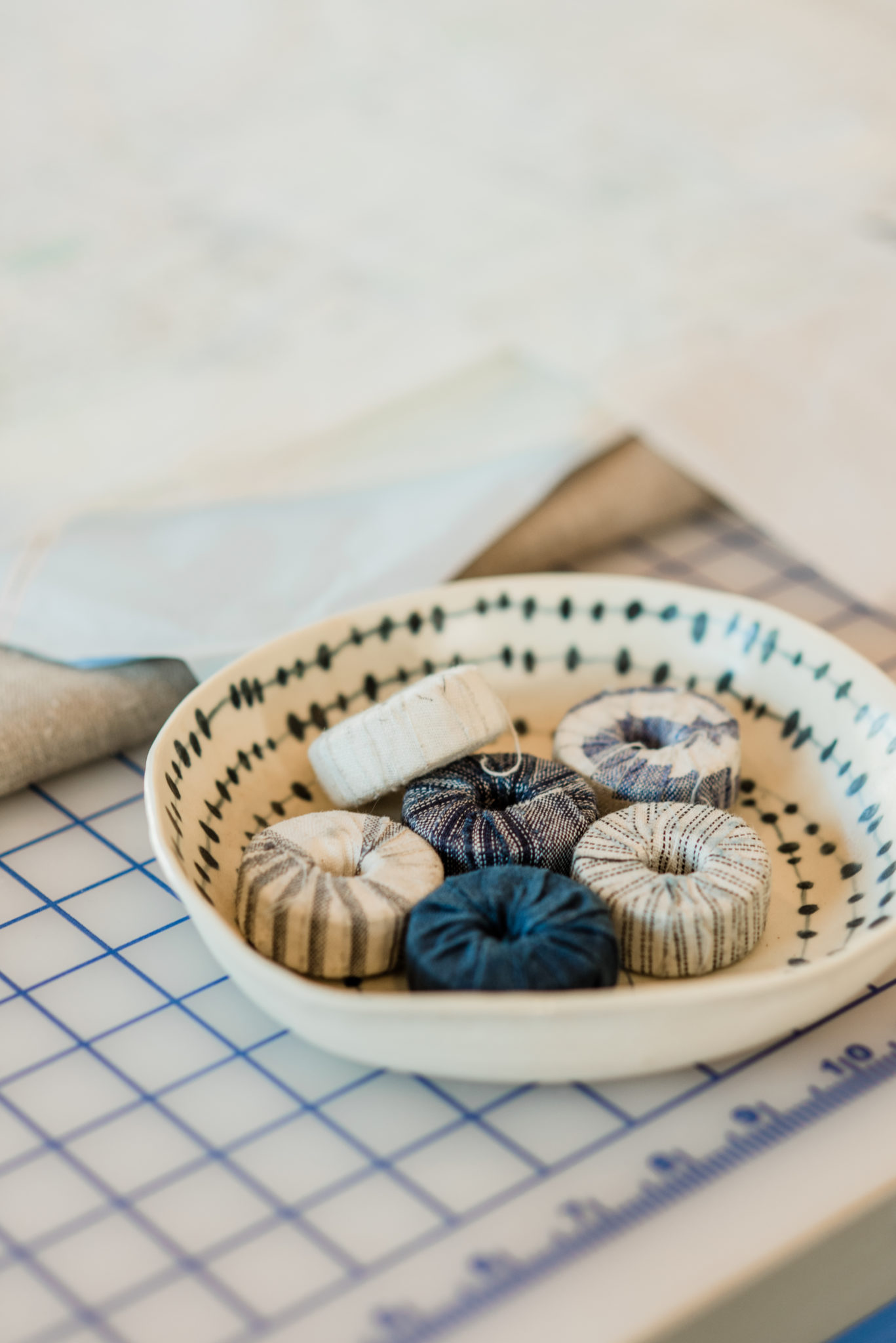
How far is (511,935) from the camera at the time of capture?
0.61 metres

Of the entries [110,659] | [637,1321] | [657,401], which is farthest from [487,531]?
[637,1321]

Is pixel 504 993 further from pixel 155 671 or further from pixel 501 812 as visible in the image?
pixel 155 671

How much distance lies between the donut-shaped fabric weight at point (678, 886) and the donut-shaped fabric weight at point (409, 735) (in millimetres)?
103

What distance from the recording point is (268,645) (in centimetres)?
82

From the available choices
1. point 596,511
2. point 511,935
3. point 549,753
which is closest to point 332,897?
point 511,935

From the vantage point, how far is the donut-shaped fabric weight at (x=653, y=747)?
74 centimetres

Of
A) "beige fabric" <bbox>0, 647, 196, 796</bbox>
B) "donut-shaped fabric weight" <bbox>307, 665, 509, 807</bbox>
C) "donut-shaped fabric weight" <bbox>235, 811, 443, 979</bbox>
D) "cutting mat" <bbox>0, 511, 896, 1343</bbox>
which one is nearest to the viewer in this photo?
"cutting mat" <bbox>0, 511, 896, 1343</bbox>

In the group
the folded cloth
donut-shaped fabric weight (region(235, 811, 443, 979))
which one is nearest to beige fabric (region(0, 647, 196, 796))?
the folded cloth

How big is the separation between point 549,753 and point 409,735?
149mm

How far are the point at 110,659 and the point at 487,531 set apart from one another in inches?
13.1

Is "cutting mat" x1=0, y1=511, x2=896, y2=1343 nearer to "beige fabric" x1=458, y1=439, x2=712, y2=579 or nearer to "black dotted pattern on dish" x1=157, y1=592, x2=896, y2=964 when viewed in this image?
"black dotted pattern on dish" x1=157, y1=592, x2=896, y2=964

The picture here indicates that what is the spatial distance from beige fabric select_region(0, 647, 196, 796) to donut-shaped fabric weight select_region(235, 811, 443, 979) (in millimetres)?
243

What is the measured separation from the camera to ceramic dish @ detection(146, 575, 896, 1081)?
0.54m

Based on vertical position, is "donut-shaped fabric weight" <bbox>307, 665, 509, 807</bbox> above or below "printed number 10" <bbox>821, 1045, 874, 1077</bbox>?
below
